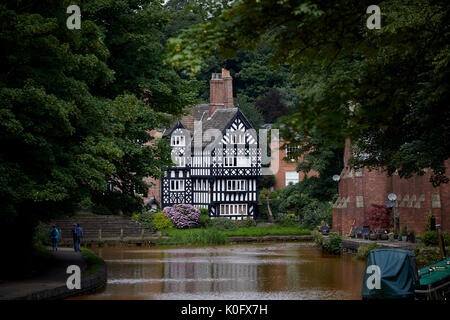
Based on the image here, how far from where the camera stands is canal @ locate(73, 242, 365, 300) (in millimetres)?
20750

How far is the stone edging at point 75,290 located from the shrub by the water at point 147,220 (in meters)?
30.5

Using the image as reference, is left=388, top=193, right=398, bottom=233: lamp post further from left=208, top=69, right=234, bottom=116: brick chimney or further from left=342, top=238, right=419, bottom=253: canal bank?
left=208, top=69, right=234, bottom=116: brick chimney

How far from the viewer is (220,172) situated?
62969 mm

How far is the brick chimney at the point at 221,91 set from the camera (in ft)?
230

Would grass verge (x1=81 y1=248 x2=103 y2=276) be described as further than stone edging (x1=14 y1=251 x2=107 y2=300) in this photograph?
Yes

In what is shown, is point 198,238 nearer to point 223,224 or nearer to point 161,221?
point 161,221

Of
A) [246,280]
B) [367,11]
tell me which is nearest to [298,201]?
[246,280]

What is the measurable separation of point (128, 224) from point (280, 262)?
77.6 feet

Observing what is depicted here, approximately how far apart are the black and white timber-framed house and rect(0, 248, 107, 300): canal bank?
120ft

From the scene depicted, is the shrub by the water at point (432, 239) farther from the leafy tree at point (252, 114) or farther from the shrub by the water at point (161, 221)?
the leafy tree at point (252, 114)

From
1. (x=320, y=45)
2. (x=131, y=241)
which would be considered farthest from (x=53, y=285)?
(x=131, y=241)

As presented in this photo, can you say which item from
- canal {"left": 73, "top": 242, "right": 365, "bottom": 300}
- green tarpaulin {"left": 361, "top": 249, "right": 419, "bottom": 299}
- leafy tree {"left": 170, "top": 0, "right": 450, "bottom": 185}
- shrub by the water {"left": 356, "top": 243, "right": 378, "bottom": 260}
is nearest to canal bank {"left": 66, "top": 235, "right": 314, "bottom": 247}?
canal {"left": 73, "top": 242, "right": 365, "bottom": 300}

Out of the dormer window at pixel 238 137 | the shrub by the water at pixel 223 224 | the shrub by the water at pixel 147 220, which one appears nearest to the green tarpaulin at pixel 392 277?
the shrub by the water at pixel 147 220

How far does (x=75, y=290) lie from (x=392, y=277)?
8838 millimetres
